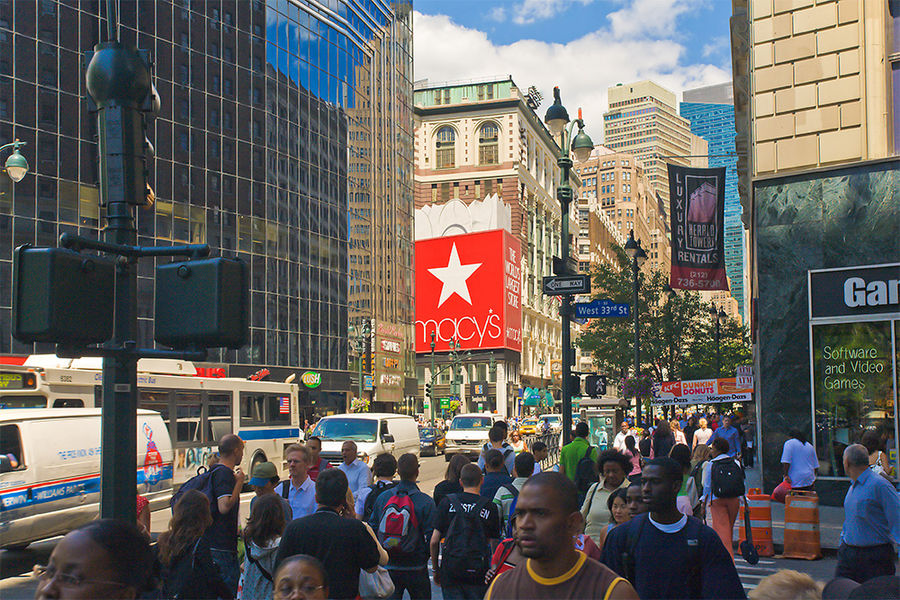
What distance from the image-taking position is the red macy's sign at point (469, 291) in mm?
91250

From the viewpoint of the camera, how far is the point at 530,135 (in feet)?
351

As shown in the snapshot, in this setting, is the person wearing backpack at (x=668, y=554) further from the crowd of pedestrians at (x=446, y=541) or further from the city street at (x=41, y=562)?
the city street at (x=41, y=562)

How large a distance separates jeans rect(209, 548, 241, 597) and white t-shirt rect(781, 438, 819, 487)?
438 inches

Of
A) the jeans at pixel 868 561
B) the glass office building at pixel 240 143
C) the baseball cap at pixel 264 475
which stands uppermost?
the glass office building at pixel 240 143

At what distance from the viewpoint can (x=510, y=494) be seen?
8.42 m

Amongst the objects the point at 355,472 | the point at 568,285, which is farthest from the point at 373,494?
the point at 568,285

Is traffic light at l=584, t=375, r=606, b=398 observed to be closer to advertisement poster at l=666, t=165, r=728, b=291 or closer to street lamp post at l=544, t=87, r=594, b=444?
street lamp post at l=544, t=87, r=594, b=444

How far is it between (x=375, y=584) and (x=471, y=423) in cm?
3239

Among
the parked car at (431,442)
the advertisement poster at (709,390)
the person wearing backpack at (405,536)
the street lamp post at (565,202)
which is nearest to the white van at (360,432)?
the street lamp post at (565,202)

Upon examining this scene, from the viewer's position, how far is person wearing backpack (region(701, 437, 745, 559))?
37.1 ft

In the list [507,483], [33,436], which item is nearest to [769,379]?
[507,483]

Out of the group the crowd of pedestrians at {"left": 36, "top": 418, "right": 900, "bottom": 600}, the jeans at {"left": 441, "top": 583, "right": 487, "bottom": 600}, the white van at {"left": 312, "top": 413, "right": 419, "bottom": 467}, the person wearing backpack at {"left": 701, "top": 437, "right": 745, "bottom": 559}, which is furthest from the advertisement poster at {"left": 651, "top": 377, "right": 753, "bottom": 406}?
the jeans at {"left": 441, "top": 583, "right": 487, "bottom": 600}

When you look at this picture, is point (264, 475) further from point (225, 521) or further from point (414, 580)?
point (414, 580)

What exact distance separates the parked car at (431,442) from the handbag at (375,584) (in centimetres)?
3689
